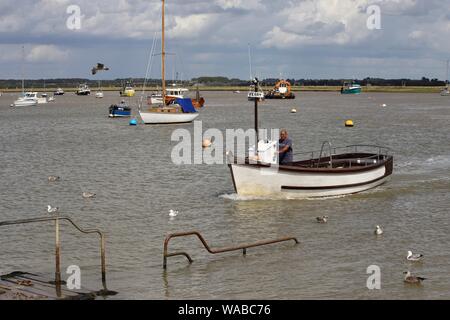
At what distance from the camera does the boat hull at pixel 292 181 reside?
27131mm

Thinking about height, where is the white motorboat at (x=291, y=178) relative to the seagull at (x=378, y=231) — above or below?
above

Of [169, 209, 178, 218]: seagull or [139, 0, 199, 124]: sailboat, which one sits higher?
[139, 0, 199, 124]: sailboat

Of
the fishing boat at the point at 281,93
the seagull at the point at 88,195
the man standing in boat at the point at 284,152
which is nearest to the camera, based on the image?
the man standing in boat at the point at 284,152

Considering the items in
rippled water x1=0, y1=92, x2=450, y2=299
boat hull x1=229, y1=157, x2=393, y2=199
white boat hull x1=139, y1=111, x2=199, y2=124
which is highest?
white boat hull x1=139, y1=111, x2=199, y2=124

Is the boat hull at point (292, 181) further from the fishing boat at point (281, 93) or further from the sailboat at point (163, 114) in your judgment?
the fishing boat at point (281, 93)

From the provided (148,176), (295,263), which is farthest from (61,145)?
(295,263)

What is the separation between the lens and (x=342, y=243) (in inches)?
857

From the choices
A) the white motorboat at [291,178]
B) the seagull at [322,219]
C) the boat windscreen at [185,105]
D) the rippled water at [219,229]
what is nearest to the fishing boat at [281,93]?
the boat windscreen at [185,105]

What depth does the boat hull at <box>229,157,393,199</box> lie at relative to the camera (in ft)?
89.0

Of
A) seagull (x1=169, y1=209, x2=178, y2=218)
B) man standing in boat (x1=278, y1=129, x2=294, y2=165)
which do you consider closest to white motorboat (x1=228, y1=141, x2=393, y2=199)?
man standing in boat (x1=278, y1=129, x2=294, y2=165)

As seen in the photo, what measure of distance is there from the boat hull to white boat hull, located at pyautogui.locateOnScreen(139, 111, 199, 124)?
153 ft

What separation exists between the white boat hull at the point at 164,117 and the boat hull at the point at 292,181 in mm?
46579

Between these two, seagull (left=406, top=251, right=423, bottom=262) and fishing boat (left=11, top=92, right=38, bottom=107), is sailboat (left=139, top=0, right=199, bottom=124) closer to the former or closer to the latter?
seagull (left=406, top=251, right=423, bottom=262)

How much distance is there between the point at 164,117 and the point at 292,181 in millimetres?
48538
